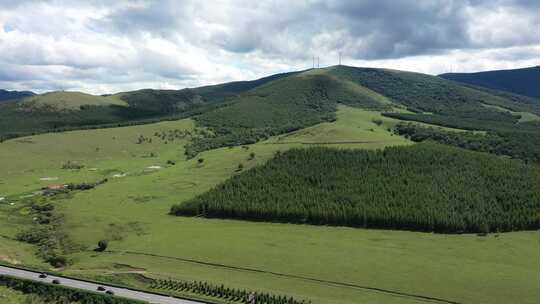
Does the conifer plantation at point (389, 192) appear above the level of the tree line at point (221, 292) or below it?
above

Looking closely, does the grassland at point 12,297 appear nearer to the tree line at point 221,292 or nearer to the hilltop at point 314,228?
the hilltop at point 314,228

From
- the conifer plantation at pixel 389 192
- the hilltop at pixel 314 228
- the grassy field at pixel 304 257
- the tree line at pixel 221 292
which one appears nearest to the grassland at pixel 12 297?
the hilltop at pixel 314 228

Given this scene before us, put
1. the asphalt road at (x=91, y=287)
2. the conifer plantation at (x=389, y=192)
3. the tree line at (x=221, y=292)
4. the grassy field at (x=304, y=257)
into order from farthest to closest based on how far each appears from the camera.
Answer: the conifer plantation at (x=389, y=192)
the grassy field at (x=304, y=257)
the tree line at (x=221, y=292)
the asphalt road at (x=91, y=287)

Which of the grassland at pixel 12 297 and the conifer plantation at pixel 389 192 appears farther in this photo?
the conifer plantation at pixel 389 192

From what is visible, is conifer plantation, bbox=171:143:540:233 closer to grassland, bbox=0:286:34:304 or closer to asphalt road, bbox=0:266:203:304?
asphalt road, bbox=0:266:203:304

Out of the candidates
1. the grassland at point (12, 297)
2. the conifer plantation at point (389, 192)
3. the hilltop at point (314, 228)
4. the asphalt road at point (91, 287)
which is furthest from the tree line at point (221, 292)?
the conifer plantation at point (389, 192)

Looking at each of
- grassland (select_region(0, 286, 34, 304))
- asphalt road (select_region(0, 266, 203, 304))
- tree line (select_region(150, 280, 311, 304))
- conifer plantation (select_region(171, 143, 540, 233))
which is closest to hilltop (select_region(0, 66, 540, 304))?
conifer plantation (select_region(171, 143, 540, 233))

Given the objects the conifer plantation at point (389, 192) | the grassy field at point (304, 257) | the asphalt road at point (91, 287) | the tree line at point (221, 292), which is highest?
the conifer plantation at point (389, 192)

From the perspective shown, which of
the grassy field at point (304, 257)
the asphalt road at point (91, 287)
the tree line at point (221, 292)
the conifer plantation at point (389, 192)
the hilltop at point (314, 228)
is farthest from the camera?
the conifer plantation at point (389, 192)

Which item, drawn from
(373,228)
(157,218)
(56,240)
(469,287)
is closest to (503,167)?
(373,228)
